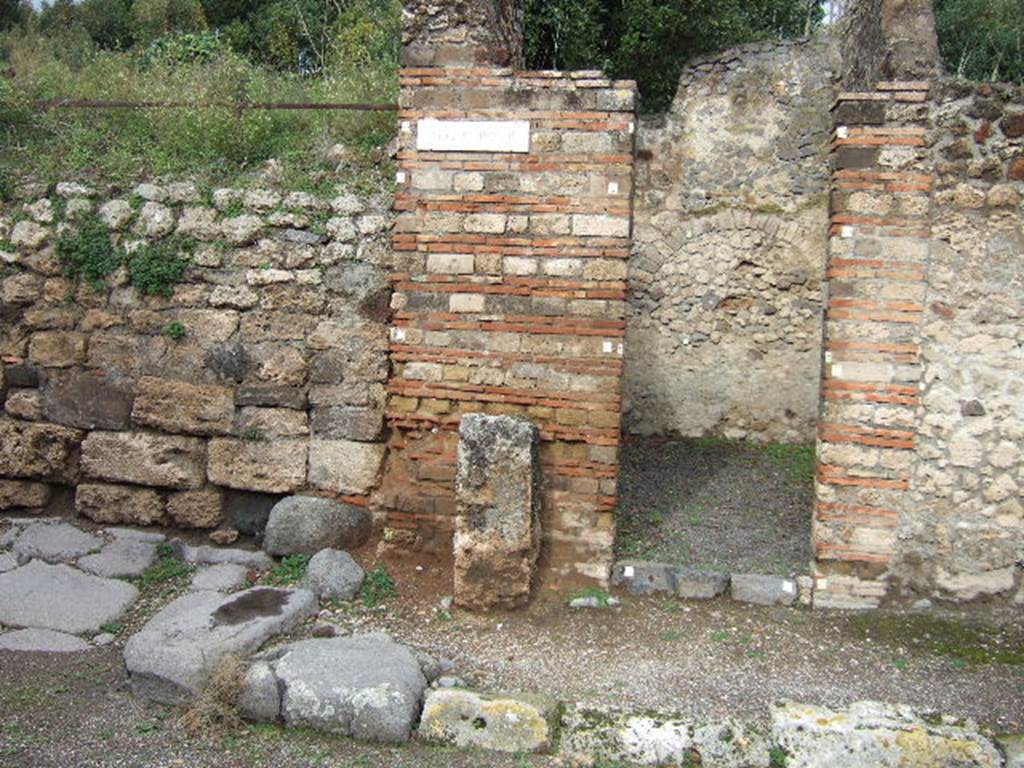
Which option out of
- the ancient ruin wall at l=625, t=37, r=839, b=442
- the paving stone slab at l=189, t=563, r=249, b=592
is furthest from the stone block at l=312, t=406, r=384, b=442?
the ancient ruin wall at l=625, t=37, r=839, b=442

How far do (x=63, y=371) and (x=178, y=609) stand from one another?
6.91 feet

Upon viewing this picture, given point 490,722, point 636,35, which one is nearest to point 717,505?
point 490,722

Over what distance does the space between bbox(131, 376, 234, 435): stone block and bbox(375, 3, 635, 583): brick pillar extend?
1162 millimetres

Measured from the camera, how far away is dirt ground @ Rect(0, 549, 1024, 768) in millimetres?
4047

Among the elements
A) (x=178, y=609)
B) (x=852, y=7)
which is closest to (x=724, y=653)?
(x=178, y=609)

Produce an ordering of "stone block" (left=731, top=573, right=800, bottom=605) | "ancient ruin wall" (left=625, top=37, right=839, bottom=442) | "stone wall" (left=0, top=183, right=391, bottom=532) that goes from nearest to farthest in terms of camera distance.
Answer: "stone block" (left=731, top=573, right=800, bottom=605)
"stone wall" (left=0, top=183, right=391, bottom=532)
"ancient ruin wall" (left=625, top=37, right=839, bottom=442)

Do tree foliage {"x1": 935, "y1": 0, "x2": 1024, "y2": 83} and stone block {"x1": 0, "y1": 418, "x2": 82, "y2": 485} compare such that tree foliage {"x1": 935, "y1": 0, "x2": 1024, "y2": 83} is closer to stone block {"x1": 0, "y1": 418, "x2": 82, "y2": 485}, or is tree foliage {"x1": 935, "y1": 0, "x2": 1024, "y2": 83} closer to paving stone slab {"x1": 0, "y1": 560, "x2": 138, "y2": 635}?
stone block {"x1": 0, "y1": 418, "x2": 82, "y2": 485}

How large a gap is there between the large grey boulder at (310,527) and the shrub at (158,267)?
161cm

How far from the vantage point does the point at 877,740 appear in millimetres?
3951

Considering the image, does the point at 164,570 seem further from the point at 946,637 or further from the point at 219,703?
the point at 946,637

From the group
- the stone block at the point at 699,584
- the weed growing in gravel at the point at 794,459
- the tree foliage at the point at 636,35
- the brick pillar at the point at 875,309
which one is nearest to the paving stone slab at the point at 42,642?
the stone block at the point at 699,584

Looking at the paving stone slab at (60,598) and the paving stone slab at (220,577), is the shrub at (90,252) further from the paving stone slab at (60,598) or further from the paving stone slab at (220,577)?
the paving stone slab at (220,577)

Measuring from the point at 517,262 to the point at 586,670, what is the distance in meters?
2.36

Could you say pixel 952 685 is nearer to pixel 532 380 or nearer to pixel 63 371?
pixel 532 380
